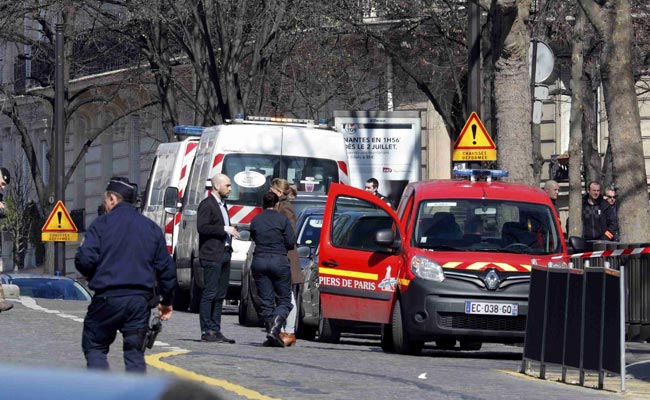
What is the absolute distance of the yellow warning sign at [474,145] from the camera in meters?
21.2

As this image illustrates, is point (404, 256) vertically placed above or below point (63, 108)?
below

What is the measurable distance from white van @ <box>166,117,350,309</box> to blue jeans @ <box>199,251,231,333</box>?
671cm

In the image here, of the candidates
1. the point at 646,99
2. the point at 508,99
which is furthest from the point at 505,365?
the point at 646,99

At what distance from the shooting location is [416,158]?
1236 inches

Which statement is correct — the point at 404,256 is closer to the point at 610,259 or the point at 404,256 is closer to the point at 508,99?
the point at 610,259

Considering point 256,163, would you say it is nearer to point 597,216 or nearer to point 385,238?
point 597,216

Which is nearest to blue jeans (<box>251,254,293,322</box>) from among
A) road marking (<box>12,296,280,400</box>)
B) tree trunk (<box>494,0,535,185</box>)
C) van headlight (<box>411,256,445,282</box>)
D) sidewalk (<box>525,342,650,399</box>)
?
road marking (<box>12,296,280,400</box>)

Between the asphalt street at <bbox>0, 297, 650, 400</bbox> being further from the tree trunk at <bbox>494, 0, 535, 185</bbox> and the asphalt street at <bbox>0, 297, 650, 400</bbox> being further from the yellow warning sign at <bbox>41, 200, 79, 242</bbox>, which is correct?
the yellow warning sign at <bbox>41, 200, 79, 242</bbox>

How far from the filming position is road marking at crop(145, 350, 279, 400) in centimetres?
1035

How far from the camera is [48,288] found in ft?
83.7

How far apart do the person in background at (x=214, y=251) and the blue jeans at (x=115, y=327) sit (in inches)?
256

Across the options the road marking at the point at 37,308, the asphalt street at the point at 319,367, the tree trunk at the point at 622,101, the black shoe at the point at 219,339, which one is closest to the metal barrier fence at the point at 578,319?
the asphalt street at the point at 319,367

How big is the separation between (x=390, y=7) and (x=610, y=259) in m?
16.5

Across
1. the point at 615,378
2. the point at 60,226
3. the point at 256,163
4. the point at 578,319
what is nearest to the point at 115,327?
the point at 578,319
